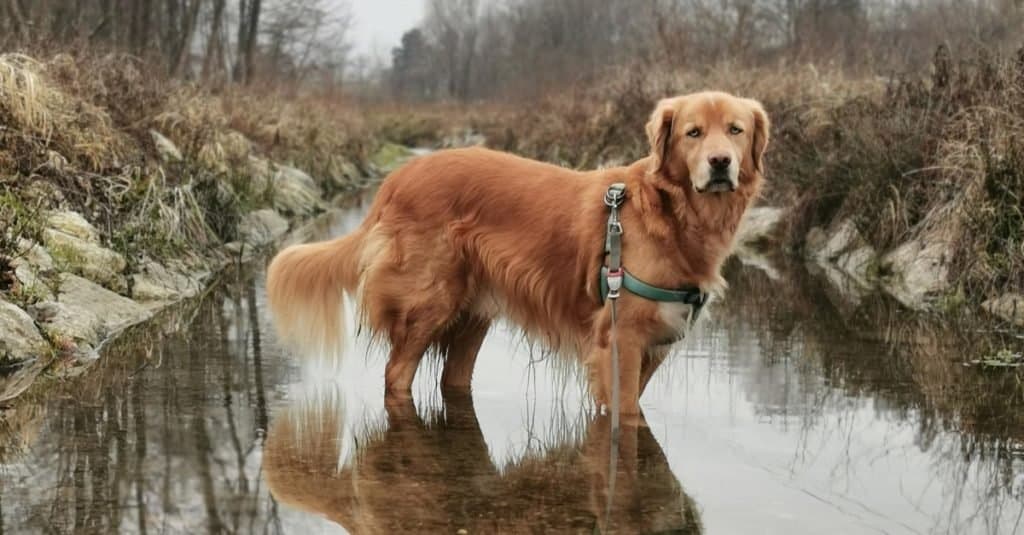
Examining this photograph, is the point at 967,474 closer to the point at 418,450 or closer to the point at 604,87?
the point at 418,450

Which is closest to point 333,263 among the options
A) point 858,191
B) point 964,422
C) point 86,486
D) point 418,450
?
point 418,450

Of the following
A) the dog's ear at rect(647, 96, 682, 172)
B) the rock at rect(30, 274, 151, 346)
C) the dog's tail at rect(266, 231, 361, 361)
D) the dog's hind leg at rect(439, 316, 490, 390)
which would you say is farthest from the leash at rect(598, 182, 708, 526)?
the rock at rect(30, 274, 151, 346)

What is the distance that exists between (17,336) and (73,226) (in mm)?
2492

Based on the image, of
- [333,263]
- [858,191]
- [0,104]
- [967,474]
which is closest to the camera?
[967,474]

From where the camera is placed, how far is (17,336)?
6.29m

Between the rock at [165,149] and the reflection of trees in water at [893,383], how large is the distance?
5696mm

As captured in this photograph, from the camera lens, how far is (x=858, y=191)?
40.3ft

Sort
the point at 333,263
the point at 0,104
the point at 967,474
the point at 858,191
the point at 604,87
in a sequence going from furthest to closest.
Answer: the point at 604,87 → the point at 858,191 → the point at 0,104 → the point at 333,263 → the point at 967,474

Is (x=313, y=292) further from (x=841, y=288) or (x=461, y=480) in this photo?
(x=841, y=288)

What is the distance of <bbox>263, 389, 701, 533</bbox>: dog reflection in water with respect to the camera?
404 centimetres

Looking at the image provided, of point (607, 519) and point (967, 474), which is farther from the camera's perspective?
point (967, 474)

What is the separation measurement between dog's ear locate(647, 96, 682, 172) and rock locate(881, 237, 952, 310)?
4.95 m

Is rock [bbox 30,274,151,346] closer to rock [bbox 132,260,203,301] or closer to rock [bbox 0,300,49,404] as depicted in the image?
rock [bbox 0,300,49,404]

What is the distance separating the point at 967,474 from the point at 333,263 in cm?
335
